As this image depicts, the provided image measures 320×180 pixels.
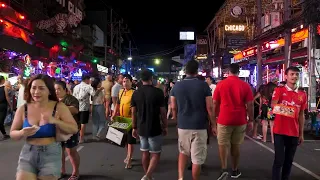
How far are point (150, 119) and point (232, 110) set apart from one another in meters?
1.43

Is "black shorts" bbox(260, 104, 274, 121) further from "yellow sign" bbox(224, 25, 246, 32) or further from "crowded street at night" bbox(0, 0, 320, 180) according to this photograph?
"yellow sign" bbox(224, 25, 246, 32)

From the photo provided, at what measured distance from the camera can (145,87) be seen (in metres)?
5.78

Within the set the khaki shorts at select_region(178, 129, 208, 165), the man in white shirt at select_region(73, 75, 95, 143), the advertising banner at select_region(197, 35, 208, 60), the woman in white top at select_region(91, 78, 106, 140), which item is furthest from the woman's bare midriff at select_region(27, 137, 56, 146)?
the advertising banner at select_region(197, 35, 208, 60)

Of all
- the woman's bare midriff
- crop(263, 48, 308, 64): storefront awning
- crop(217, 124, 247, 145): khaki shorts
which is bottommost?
crop(217, 124, 247, 145): khaki shorts

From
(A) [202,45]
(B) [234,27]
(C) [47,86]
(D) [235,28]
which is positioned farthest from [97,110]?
(A) [202,45]

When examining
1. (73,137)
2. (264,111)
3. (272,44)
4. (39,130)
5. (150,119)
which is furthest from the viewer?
(272,44)

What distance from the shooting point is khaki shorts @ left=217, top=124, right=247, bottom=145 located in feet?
19.8

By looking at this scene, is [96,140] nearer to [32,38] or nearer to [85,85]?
[85,85]

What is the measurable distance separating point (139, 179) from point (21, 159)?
2971 millimetres

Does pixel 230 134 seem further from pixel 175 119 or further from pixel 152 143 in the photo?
pixel 152 143

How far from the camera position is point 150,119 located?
5645 millimetres

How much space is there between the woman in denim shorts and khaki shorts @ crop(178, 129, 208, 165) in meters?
2.02

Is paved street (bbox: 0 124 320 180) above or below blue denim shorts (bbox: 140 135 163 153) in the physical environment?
below

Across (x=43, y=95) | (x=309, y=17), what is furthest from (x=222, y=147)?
(x=309, y=17)
